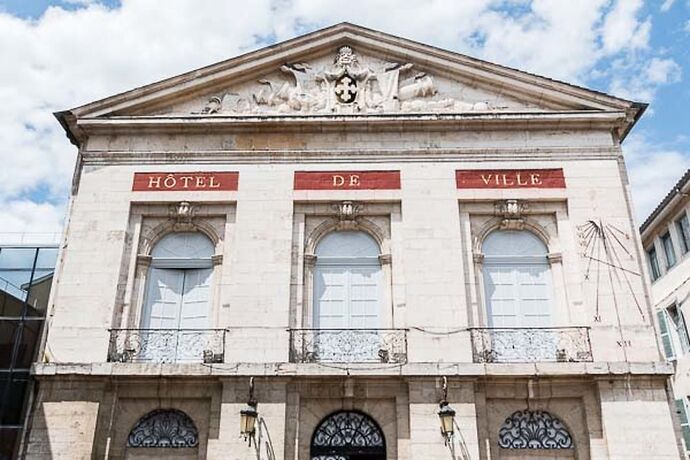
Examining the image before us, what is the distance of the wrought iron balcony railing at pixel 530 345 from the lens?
12180 mm

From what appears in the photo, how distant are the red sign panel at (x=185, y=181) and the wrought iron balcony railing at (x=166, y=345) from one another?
9.67 ft

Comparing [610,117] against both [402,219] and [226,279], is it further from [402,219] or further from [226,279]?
[226,279]

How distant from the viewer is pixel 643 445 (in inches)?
446

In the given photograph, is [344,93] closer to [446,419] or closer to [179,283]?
[179,283]

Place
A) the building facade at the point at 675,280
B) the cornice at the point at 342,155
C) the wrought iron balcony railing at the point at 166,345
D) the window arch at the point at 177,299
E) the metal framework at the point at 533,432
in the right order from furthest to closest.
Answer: the building facade at the point at 675,280, the cornice at the point at 342,155, the window arch at the point at 177,299, the wrought iron balcony railing at the point at 166,345, the metal framework at the point at 533,432

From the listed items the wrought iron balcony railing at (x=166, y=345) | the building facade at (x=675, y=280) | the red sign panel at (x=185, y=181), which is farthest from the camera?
the building facade at (x=675, y=280)

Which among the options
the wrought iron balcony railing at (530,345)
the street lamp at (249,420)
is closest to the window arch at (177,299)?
the street lamp at (249,420)

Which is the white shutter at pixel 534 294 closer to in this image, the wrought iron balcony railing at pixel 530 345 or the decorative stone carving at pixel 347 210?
the wrought iron balcony railing at pixel 530 345

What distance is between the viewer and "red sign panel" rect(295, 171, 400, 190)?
13.8m

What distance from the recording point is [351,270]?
13391mm

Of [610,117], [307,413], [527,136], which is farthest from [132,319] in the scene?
[610,117]

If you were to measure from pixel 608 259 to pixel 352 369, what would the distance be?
5222 mm

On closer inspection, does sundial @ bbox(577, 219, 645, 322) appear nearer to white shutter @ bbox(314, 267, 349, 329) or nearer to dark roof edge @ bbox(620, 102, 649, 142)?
dark roof edge @ bbox(620, 102, 649, 142)

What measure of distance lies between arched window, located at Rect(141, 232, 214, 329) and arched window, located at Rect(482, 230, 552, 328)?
544 cm
